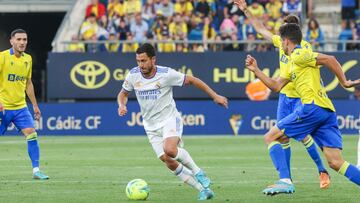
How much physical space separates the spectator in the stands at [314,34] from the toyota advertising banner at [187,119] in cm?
240

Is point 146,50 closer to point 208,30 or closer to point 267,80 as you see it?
point 267,80

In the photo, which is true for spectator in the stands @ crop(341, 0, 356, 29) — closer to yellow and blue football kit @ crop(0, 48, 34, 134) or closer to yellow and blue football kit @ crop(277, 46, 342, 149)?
yellow and blue football kit @ crop(0, 48, 34, 134)

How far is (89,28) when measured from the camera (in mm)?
32344

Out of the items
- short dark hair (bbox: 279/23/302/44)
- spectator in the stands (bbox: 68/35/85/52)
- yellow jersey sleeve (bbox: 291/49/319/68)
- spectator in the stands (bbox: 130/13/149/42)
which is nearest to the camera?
yellow jersey sleeve (bbox: 291/49/319/68)

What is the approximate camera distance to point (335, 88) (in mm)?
31578

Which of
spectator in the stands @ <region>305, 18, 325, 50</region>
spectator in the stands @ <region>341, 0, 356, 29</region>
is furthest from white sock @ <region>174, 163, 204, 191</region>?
spectator in the stands @ <region>341, 0, 356, 29</region>

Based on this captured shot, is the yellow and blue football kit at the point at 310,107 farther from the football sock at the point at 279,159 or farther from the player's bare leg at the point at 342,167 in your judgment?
the football sock at the point at 279,159

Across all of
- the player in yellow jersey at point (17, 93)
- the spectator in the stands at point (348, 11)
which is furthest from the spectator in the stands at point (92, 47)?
the player in yellow jersey at point (17, 93)

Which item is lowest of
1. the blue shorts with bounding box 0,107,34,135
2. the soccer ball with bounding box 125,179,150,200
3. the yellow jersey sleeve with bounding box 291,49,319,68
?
the soccer ball with bounding box 125,179,150,200

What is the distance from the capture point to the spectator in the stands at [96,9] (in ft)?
107

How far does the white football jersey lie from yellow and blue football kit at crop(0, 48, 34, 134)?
12.1 ft

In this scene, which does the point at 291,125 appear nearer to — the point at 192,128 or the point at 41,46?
the point at 192,128

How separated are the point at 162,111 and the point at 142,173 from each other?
382 centimetres

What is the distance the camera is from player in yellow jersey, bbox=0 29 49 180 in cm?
1623
